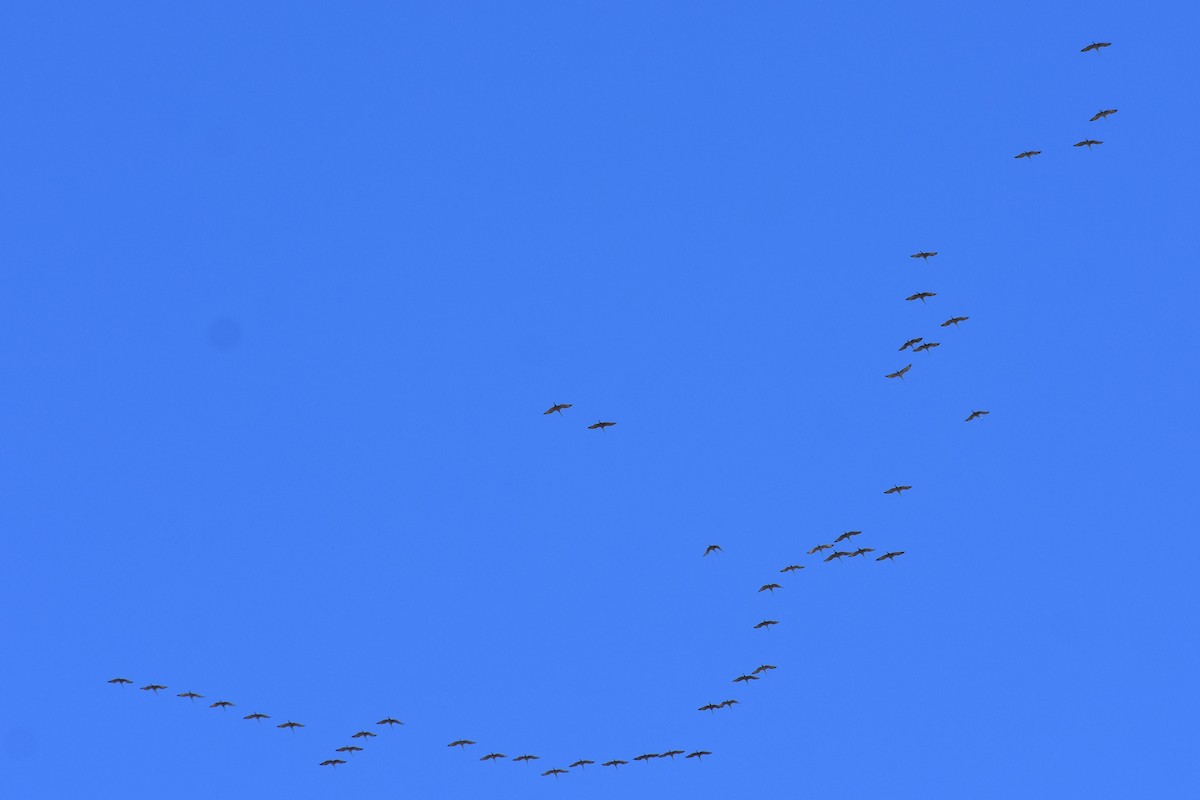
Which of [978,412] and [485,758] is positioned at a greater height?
[978,412]

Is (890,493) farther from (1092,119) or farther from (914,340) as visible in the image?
(1092,119)

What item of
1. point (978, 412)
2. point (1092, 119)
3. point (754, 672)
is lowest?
point (754, 672)

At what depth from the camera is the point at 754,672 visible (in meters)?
137

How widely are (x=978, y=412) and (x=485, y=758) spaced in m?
52.8

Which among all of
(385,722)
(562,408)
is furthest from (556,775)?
(562,408)

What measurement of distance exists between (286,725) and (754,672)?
130ft

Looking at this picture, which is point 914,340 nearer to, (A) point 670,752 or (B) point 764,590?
(B) point 764,590

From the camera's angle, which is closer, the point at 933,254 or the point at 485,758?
the point at 485,758

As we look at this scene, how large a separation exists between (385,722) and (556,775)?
17.5 metres

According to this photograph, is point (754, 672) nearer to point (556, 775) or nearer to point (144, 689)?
point (556, 775)

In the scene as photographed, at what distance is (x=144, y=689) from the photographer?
136875 millimetres

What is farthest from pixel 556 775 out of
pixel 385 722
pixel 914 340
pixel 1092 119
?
pixel 1092 119

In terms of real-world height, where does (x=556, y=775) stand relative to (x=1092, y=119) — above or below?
below

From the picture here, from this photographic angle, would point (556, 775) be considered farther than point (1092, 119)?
No
